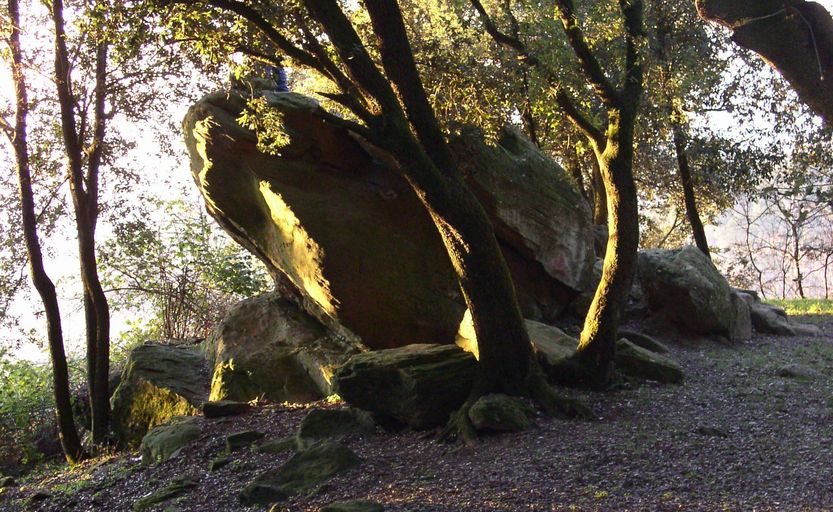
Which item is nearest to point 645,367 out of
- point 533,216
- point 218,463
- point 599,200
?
point 533,216

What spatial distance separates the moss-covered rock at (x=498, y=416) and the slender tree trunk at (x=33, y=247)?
7.92 metres

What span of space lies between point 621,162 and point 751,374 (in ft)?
12.2

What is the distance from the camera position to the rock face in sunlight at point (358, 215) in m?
11.1

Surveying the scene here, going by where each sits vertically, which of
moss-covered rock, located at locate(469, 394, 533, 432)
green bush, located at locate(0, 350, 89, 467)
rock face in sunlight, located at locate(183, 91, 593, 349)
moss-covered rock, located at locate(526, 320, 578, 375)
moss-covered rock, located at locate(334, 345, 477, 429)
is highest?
rock face in sunlight, located at locate(183, 91, 593, 349)

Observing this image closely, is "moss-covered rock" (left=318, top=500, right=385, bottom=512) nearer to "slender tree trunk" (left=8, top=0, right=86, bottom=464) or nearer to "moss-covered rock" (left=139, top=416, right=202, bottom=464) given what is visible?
"moss-covered rock" (left=139, top=416, right=202, bottom=464)

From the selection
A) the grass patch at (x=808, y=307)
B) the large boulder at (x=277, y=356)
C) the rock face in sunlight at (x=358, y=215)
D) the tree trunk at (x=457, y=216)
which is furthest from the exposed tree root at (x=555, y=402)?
the grass patch at (x=808, y=307)

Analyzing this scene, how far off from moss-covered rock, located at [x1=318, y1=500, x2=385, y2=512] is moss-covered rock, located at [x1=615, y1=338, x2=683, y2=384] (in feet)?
16.1

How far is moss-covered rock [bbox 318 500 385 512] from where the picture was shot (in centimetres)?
575

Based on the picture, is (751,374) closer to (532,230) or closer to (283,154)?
(532,230)

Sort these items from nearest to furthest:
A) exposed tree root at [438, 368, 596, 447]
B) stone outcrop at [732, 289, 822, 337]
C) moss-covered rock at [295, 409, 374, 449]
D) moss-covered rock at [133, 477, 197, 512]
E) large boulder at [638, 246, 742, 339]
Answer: moss-covered rock at [133, 477, 197, 512] < exposed tree root at [438, 368, 596, 447] < moss-covered rock at [295, 409, 374, 449] < large boulder at [638, 246, 742, 339] < stone outcrop at [732, 289, 822, 337]

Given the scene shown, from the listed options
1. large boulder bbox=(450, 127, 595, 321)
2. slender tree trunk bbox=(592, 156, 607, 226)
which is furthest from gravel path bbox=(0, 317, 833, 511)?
slender tree trunk bbox=(592, 156, 607, 226)

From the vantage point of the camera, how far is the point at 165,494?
760 cm

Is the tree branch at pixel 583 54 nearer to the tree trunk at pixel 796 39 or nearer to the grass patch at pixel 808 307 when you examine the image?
the tree trunk at pixel 796 39

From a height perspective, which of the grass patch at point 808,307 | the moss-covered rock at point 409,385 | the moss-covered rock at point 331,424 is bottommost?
the moss-covered rock at point 331,424
